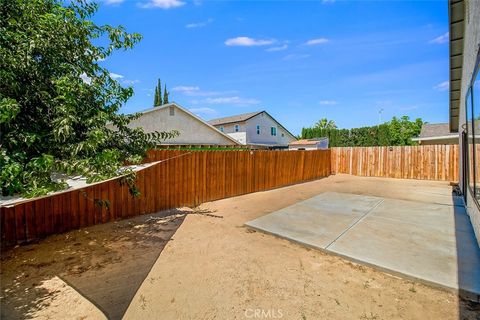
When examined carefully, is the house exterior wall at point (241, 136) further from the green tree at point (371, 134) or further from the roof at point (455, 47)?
the roof at point (455, 47)

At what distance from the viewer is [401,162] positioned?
13.0 metres

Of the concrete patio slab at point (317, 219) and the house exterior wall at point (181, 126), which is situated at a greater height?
the house exterior wall at point (181, 126)

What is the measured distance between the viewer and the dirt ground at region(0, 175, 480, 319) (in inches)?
94.6

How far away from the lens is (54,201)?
15.2 ft

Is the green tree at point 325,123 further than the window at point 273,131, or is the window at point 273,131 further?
the green tree at point 325,123

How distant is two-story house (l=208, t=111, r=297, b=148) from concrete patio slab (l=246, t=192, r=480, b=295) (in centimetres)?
2088

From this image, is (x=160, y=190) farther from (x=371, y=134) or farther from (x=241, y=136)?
(x=371, y=134)

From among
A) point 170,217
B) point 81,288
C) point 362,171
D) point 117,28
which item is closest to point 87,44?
point 117,28

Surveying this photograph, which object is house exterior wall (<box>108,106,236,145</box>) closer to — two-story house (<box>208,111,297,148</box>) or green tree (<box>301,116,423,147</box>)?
two-story house (<box>208,111,297,148</box>)

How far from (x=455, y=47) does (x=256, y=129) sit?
2309cm

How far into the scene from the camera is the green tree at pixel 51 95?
256cm

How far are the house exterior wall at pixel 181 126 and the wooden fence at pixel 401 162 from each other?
9985 millimetres

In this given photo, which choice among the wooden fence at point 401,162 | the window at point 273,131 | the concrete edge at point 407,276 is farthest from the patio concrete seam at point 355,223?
the window at point 273,131

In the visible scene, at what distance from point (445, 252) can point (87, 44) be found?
6.50 metres
